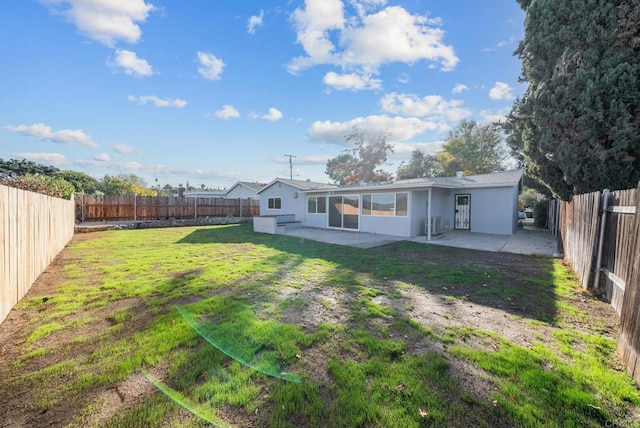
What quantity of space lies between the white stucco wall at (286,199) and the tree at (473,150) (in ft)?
67.2

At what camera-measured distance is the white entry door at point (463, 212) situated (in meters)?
14.0

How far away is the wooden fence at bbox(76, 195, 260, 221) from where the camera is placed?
1695cm

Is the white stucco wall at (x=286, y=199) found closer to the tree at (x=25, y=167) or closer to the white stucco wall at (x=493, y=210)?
the white stucco wall at (x=493, y=210)

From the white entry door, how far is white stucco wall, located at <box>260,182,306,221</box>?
28.6 ft

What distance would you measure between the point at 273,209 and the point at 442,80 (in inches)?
511

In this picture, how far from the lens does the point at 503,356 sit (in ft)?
9.04

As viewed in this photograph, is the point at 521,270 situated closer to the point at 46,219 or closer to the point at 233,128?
the point at 46,219

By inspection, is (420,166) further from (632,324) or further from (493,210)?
(632,324)

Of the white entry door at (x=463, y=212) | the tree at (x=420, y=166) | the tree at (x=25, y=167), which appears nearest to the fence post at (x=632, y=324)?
Answer: the white entry door at (x=463, y=212)

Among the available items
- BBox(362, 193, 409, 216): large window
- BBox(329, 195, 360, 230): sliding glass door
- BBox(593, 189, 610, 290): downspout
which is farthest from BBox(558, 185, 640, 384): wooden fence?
BBox(329, 195, 360, 230): sliding glass door

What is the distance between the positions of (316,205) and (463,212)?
26.3ft

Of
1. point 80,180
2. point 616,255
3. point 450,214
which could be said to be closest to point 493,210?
point 450,214

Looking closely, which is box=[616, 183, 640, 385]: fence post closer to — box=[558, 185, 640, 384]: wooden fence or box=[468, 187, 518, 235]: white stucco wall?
box=[558, 185, 640, 384]: wooden fence

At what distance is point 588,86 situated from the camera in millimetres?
7344
